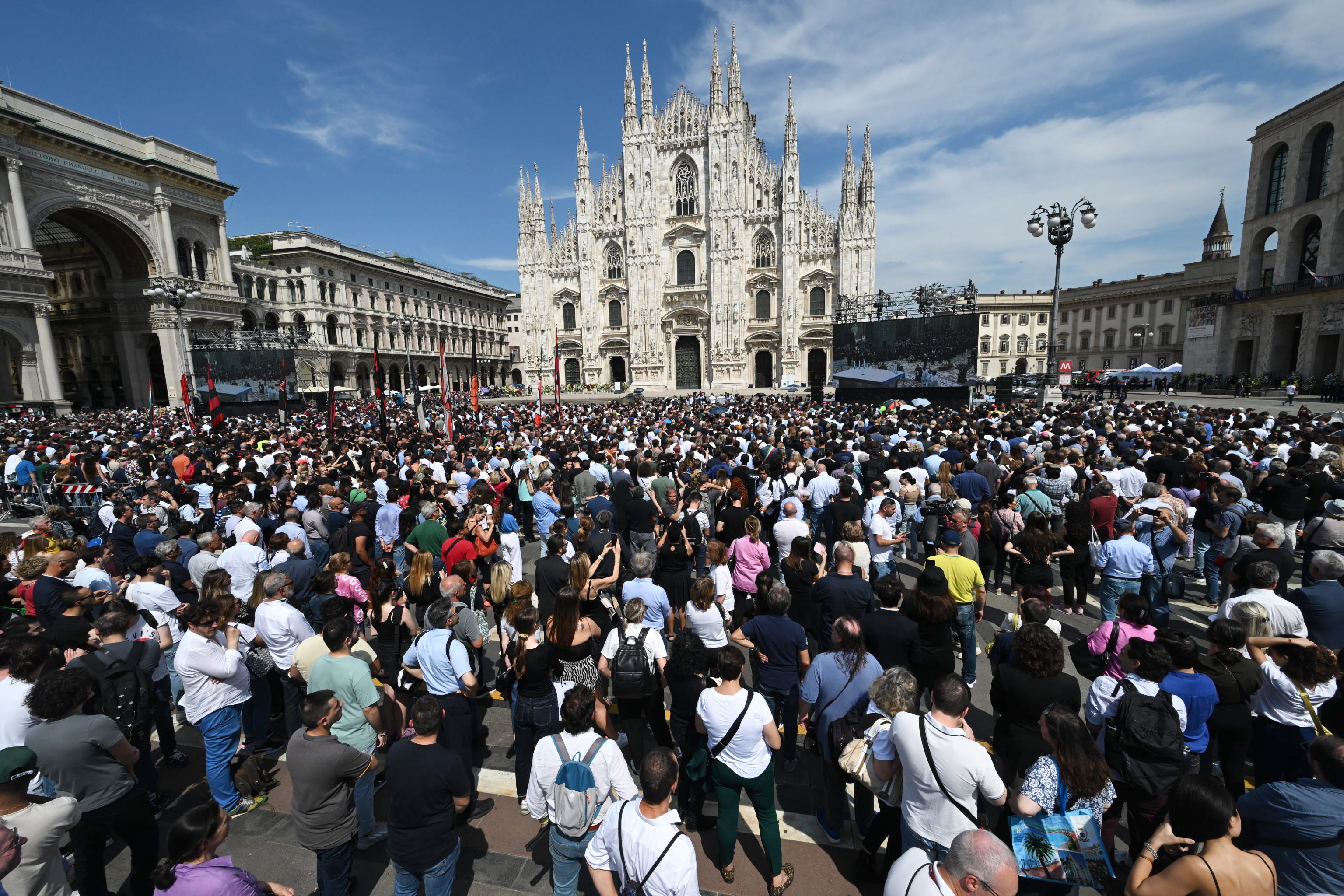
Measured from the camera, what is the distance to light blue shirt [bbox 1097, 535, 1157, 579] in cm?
539

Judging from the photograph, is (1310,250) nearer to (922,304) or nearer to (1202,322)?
(1202,322)

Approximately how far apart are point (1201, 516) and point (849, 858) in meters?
6.81

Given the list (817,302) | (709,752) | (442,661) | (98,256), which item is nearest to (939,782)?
(709,752)

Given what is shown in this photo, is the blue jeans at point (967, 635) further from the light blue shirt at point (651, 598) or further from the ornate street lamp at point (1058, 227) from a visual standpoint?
the ornate street lamp at point (1058, 227)

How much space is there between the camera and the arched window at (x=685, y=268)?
46.1 meters

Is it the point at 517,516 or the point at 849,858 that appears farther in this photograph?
the point at 517,516

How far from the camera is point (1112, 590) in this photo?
5559 mm

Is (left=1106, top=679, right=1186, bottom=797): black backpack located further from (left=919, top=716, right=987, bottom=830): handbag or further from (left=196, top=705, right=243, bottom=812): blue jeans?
(left=196, top=705, right=243, bottom=812): blue jeans

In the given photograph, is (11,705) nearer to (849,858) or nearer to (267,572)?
(267,572)

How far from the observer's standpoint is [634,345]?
4631 cm

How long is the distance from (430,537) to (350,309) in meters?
50.9

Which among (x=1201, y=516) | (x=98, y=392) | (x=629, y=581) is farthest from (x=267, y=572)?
(x=98, y=392)

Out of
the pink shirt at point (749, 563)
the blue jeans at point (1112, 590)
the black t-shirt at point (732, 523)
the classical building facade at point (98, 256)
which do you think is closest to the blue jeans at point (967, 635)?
the blue jeans at point (1112, 590)

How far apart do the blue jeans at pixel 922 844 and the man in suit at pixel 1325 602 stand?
3.51 meters
